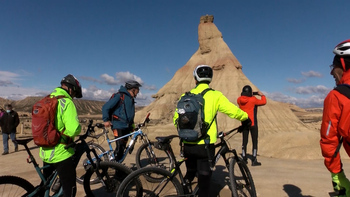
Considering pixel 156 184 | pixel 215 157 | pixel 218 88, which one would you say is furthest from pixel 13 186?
pixel 218 88

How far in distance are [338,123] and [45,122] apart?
286cm

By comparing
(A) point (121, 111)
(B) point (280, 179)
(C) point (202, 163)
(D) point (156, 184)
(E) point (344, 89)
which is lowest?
(B) point (280, 179)

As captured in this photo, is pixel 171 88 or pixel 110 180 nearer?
pixel 110 180

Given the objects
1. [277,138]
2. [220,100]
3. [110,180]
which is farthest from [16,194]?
[277,138]

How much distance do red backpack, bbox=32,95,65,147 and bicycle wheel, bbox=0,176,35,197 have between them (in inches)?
28.4

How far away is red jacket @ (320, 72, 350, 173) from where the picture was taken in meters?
1.74

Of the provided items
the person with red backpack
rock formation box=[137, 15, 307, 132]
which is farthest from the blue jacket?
rock formation box=[137, 15, 307, 132]

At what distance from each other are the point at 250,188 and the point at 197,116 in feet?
5.24

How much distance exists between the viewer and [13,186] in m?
3.06

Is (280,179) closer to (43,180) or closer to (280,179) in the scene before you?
(280,179)

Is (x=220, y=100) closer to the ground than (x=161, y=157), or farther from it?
farther from it

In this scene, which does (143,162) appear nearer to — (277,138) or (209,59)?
(277,138)

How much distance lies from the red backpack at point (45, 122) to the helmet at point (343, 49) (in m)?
2.89

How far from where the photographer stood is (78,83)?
321cm
